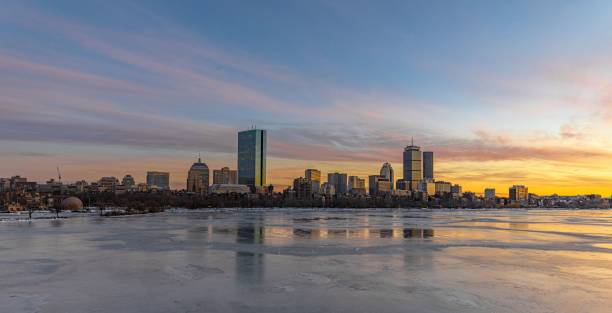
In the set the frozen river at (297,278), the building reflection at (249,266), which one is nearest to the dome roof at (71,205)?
the frozen river at (297,278)

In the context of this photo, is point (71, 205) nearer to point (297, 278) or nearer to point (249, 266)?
point (249, 266)

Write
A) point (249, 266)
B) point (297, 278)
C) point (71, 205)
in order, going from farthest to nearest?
point (71, 205) < point (249, 266) < point (297, 278)

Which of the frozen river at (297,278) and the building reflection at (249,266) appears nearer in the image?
the frozen river at (297,278)

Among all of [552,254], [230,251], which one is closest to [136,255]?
[230,251]

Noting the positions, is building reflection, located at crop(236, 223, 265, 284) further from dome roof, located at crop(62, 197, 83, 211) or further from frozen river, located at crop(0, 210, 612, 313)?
dome roof, located at crop(62, 197, 83, 211)

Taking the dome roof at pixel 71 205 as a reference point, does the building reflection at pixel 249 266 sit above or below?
above

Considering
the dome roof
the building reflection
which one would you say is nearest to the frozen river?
the building reflection

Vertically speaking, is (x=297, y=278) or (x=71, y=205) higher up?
(x=297, y=278)

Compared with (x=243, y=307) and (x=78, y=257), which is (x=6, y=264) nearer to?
(x=78, y=257)

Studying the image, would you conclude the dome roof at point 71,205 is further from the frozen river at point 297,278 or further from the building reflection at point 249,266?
the building reflection at point 249,266

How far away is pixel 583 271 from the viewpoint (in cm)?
Answer: 2250

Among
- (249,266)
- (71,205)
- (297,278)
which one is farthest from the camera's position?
(71,205)

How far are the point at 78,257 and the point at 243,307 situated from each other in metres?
14.7

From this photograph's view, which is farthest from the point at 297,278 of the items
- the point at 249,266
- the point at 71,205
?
the point at 71,205
